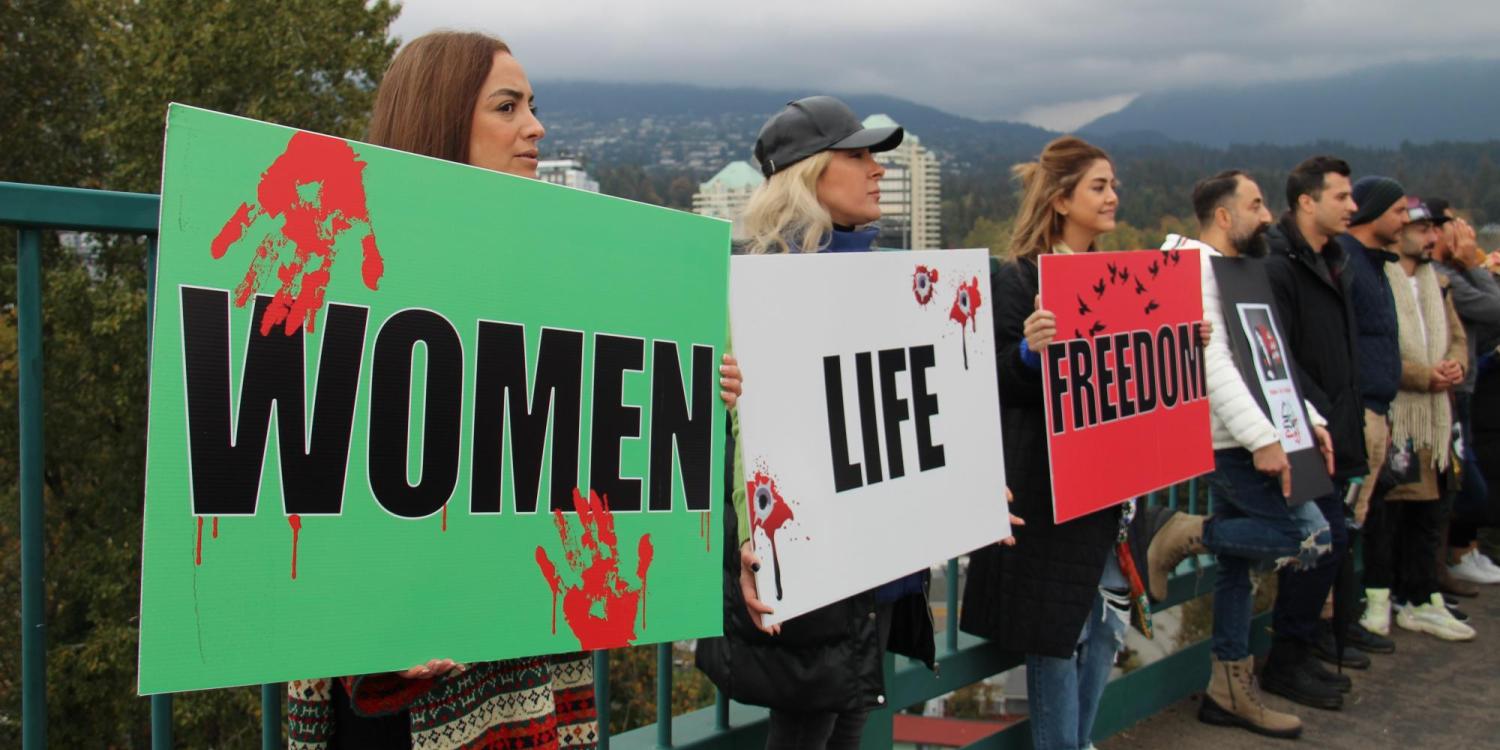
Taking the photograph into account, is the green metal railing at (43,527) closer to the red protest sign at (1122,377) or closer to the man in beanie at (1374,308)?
the red protest sign at (1122,377)

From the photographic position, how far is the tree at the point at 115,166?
21.8 m

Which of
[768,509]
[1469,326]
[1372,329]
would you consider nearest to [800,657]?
[768,509]

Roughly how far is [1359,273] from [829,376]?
12.8 feet

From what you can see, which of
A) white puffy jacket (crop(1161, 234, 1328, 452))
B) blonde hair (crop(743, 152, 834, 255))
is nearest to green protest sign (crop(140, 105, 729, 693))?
blonde hair (crop(743, 152, 834, 255))

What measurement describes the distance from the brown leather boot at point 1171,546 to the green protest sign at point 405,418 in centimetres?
285

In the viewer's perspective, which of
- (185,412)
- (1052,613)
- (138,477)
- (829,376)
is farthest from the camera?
(138,477)

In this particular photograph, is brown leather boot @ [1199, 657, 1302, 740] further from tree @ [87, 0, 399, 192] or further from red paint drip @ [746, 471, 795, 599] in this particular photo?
tree @ [87, 0, 399, 192]

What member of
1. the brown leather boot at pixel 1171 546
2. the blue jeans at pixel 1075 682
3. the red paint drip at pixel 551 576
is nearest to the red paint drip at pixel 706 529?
the red paint drip at pixel 551 576

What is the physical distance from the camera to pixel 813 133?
2.85 m

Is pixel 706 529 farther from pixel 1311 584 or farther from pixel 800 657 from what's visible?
pixel 1311 584

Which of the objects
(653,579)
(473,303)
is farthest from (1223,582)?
(473,303)

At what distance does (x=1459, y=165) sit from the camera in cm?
5659

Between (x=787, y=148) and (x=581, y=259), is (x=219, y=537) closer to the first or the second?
(x=581, y=259)

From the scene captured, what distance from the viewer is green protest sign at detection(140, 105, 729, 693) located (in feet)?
4.99
